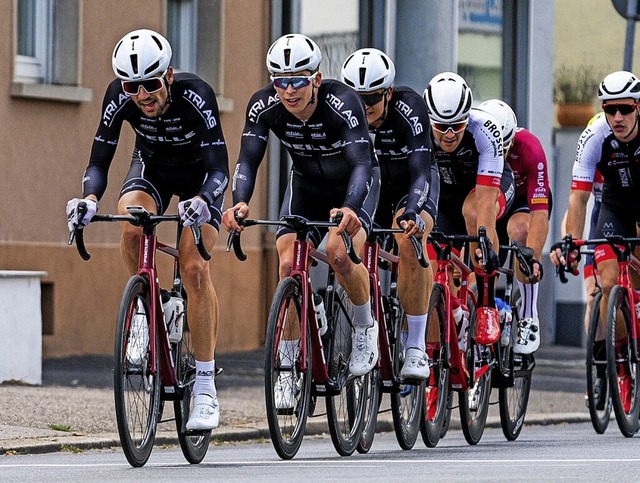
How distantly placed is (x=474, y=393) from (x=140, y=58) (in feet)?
12.4

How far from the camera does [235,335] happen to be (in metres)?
19.5

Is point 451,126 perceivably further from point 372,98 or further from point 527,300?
point 527,300

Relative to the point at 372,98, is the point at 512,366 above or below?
below

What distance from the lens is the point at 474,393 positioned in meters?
11.9

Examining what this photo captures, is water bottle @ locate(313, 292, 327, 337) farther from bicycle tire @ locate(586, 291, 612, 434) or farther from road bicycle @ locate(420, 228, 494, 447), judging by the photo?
bicycle tire @ locate(586, 291, 612, 434)

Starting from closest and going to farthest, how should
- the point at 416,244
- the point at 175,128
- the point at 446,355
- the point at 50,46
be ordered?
the point at 175,128 → the point at 416,244 → the point at 446,355 → the point at 50,46

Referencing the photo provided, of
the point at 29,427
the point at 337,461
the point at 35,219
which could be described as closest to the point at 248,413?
the point at 29,427

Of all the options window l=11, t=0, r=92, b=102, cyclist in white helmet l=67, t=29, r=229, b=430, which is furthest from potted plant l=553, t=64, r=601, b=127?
cyclist in white helmet l=67, t=29, r=229, b=430

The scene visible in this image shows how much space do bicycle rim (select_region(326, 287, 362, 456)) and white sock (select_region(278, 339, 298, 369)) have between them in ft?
1.51

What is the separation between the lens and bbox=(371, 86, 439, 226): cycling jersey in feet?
34.4

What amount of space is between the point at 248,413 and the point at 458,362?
207 cm

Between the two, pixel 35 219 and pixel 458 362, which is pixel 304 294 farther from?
pixel 35 219

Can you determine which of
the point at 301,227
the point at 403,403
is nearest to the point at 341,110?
the point at 301,227

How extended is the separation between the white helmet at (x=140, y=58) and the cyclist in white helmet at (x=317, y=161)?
0.65 meters
